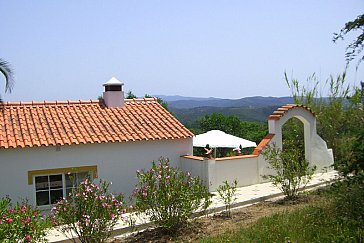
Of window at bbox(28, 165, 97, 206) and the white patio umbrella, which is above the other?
the white patio umbrella

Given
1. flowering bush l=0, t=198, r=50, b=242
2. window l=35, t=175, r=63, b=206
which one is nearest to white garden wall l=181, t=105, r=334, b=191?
window l=35, t=175, r=63, b=206

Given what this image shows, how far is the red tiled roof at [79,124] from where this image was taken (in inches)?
512

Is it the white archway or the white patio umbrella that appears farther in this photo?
the white patio umbrella

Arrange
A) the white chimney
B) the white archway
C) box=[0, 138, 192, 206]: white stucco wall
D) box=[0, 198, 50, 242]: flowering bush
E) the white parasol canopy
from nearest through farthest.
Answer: box=[0, 198, 50, 242]: flowering bush
box=[0, 138, 192, 206]: white stucco wall
the white archway
the white chimney
the white parasol canopy

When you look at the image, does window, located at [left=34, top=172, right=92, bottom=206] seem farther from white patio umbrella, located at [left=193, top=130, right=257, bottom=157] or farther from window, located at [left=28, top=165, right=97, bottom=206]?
white patio umbrella, located at [left=193, top=130, right=257, bottom=157]

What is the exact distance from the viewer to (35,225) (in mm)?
7637

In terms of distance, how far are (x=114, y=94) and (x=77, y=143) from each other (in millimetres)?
3661

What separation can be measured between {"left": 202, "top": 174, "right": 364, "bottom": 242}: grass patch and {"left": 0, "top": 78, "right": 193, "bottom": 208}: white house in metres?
5.60

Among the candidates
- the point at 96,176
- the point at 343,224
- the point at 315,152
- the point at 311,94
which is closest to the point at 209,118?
the point at 311,94

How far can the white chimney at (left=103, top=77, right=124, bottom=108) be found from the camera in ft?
52.6

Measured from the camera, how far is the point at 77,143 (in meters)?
12.9

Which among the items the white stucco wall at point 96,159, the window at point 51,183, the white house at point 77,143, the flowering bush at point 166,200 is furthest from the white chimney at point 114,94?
the flowering bush at point 166,200

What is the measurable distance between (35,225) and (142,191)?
2.55 meters

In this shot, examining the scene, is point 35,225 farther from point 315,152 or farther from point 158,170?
point 315,152
